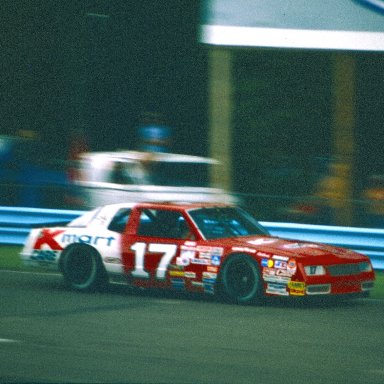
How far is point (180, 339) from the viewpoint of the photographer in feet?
32.9

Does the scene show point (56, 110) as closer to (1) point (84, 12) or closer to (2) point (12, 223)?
(1) point (84, 12)

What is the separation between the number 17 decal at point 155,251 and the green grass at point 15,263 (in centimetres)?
240

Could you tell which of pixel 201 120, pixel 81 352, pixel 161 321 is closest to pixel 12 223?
pixel 161 321

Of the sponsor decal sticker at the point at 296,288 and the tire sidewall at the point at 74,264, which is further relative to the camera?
the tire sidewall at the point at 74,264

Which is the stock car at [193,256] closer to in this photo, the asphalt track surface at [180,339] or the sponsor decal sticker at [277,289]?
the sponsor decal sticker at [277,289]

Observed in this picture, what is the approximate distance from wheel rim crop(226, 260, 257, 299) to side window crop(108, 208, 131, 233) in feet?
5.42

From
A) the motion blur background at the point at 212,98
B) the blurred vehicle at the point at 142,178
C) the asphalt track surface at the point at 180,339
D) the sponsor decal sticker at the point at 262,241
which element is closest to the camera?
the asphalt track surface at the point at 180,339

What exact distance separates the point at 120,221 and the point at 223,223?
1.22 metres

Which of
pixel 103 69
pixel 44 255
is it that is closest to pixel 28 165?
pixel 44 255

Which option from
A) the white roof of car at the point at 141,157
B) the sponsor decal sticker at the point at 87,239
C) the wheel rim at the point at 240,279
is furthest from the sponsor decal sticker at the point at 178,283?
the white roof of car at the point at 141,157

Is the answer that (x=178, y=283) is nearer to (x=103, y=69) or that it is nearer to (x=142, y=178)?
(x=142, y=178)

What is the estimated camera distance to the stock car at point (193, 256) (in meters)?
12.0

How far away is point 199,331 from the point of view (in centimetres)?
1051

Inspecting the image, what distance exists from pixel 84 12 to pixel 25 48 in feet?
7.71
